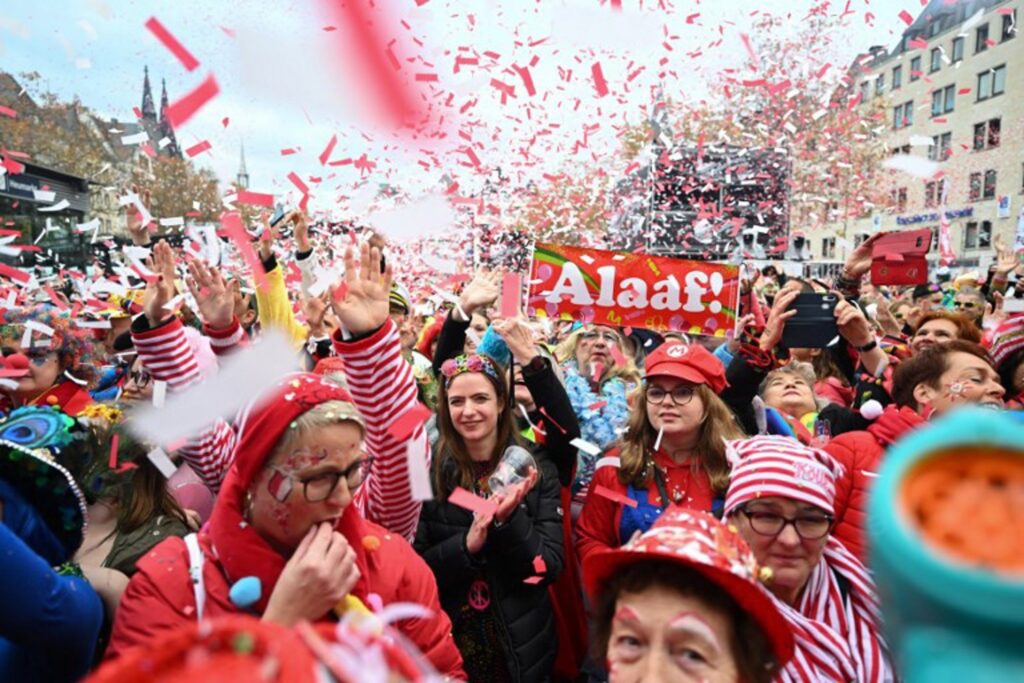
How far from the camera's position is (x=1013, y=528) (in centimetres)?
53

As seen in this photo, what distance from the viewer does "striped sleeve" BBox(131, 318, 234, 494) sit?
8.67 feet

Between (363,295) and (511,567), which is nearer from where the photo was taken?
(363,295)

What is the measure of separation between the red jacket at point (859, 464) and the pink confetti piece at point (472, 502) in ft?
4.41

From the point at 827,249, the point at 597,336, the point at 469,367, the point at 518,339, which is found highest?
the point at 827,249

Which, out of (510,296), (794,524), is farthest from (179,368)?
(794,524)

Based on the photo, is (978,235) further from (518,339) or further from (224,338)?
(224,338)

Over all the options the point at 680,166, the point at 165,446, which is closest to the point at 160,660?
the point at 165,446

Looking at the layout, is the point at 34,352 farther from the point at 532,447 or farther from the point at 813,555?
the point at 813,555

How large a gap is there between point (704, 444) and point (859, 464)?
26.3 inches

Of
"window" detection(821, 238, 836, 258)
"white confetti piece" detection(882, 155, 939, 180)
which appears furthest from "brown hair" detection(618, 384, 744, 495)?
"window" detection(821, 238, 836, 258)

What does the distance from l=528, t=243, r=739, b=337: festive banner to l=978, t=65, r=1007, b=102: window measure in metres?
34.3

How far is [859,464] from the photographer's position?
2.84m

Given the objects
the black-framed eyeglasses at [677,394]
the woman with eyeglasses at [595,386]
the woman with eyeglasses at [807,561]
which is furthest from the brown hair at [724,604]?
the woman with eyeglasses at [595,386]

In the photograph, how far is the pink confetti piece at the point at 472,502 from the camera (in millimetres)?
2865
